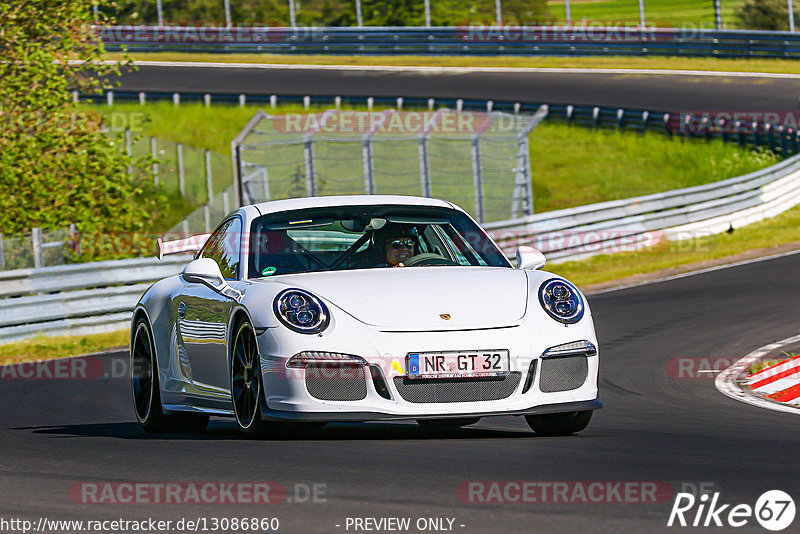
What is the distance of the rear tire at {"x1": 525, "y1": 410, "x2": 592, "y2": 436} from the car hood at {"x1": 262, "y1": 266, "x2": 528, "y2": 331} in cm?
71

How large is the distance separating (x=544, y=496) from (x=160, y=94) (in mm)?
38200

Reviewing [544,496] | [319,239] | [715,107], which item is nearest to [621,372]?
[319,239]

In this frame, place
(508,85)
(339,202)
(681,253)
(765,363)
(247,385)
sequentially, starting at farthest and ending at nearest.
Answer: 1. (508,85)
2. (681,253)
3. (765,363)
4. (339,202)
5. (247,385)

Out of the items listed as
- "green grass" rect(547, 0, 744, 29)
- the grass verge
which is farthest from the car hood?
"green grass" rect(547, 0, 744, 29)

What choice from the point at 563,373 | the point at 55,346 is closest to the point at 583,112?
the point at 55,346

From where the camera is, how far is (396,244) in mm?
8289

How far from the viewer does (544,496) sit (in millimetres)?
5578

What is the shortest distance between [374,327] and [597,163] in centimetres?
2838

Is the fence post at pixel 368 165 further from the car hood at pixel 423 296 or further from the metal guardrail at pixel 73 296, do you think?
the car hood at pixel 423 296

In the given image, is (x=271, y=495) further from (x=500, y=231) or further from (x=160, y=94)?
(x=160, y=94)

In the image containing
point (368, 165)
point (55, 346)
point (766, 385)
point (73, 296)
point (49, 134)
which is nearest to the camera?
point (766, 385)

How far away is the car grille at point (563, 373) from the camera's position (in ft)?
24.0

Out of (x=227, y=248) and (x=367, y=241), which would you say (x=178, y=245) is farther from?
(x=367, y=241)

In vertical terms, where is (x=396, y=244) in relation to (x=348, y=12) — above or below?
above
